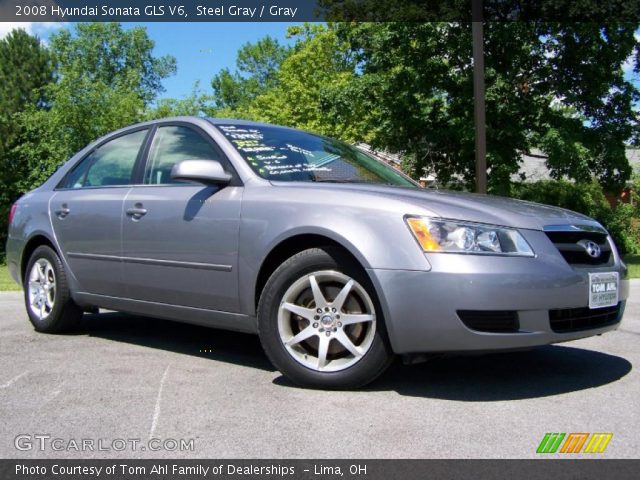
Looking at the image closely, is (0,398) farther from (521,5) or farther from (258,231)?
(521,5)

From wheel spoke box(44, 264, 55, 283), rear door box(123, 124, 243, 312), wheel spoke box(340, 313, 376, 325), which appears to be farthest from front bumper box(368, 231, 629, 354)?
wheel spoke box(44, 264, 55, 283)

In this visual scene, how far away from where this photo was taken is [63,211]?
18.3ft

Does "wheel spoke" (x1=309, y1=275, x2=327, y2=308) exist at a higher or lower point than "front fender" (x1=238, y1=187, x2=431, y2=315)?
lower

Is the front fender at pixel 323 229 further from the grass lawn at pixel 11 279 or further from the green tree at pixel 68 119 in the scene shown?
the green tree at pixel 68 119

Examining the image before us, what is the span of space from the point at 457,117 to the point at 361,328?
17904 mm

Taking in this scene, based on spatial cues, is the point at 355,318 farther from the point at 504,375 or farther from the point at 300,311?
the point at 504,375

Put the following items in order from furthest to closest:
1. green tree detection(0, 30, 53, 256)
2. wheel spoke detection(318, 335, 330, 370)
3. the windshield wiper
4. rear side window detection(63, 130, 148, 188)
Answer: green tree detection(0, 30, 53, 256) < rear side window detection(63, 130, 148, 188) < the windshield wiper < wheel spoke detection(318, 335, 330, 370)

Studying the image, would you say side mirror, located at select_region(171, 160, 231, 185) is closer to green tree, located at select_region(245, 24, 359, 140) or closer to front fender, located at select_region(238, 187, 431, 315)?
front fender, located at select_region(238, 187, 431, 315)

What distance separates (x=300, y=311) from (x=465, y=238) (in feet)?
3.20

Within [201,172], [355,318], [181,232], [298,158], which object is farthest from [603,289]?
[181,232]

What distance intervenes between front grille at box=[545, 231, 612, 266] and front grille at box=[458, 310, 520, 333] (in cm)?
49

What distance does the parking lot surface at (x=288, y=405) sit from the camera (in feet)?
9.79

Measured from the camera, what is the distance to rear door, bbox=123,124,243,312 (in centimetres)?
429

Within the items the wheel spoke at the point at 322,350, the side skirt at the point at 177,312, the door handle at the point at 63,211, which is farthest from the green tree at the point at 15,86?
the wheel spoke at the point at 322,350
